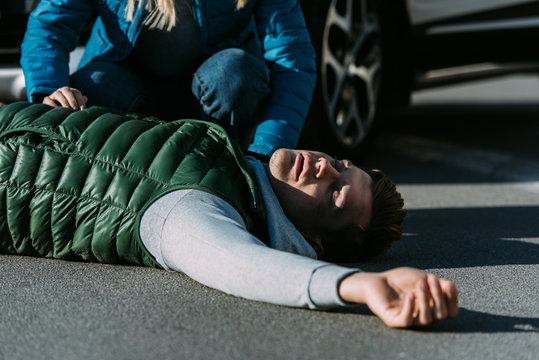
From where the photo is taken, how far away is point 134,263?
258 cm

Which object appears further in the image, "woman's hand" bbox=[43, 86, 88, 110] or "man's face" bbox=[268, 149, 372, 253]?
"woman's hand" bbox=[43, 86, 88, 110]

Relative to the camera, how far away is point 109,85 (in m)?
3.14

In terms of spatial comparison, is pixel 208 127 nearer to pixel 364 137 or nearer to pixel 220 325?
pixel 220 325

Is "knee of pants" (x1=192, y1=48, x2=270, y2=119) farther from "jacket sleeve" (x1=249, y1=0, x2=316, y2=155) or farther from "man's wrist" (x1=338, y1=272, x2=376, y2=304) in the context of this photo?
"man's wrist" (x1=338, y1=272, x2=376, y2=304)

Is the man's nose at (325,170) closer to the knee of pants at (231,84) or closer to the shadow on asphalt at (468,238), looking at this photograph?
the shadow on asphalt at (468,238)

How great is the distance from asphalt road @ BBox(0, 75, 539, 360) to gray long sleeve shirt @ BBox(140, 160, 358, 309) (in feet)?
0.25

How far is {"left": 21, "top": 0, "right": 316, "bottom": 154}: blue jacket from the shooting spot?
3.02m

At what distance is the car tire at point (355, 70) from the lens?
13.6 ft

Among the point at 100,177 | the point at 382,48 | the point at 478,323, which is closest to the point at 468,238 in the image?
→ the point at 478,323

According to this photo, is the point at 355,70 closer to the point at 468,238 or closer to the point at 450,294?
the point at 468,238

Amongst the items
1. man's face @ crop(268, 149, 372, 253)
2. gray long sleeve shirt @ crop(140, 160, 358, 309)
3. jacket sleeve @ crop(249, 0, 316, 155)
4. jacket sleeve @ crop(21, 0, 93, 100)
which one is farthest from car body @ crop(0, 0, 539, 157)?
gray long sleeve shirt @ crop(140, 160, 358, 309)

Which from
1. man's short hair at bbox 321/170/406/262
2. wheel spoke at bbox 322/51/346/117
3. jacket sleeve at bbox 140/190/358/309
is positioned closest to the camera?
jacket sleeve at bbox 140/190/358/309

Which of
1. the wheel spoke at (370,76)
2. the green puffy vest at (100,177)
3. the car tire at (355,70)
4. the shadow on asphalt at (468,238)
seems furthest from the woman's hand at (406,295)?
the wheel spoke at (370,76)

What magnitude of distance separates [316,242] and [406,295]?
735 millimetres
